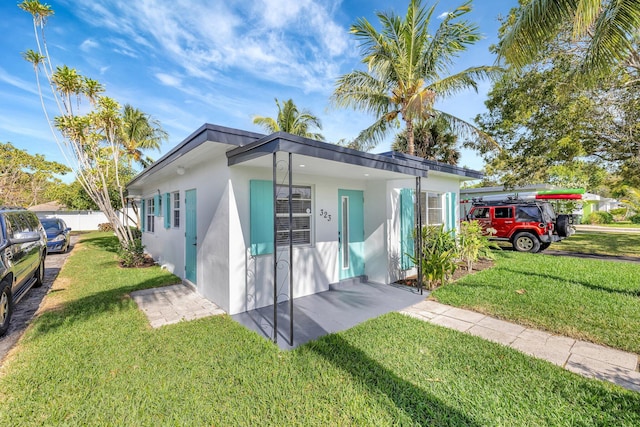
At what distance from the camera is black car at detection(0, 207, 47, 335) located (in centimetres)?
423

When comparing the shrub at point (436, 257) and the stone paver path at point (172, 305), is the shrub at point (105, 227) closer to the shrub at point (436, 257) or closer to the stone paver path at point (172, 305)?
the stone paver path at point (172, 305)

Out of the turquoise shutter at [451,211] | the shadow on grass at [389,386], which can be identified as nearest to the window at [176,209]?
the shadow on grass at [389,386]

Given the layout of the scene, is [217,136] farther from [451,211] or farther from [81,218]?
[81,218]

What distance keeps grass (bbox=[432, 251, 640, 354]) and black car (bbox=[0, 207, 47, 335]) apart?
719cm

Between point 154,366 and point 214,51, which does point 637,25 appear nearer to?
point 154,366

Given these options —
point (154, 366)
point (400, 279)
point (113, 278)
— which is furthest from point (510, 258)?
point (113, 278)

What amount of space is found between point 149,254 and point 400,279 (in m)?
9.60

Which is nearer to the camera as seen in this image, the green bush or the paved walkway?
the paved walkway

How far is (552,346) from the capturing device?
3.66 metres

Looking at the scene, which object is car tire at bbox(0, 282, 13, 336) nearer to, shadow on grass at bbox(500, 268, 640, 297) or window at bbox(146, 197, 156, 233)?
window at bbox(146, 197, 156, 233)

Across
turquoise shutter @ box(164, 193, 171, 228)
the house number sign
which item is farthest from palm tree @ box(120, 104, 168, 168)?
the house number sign

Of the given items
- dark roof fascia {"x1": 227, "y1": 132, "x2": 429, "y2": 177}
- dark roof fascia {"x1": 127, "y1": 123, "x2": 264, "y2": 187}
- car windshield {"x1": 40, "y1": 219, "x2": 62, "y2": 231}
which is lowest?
car windshield {"x1": 40, "y1": 219, "x2": 62, "y2": 231}

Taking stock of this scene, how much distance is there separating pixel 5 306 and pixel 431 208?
908 cm

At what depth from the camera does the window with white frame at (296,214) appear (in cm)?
548
